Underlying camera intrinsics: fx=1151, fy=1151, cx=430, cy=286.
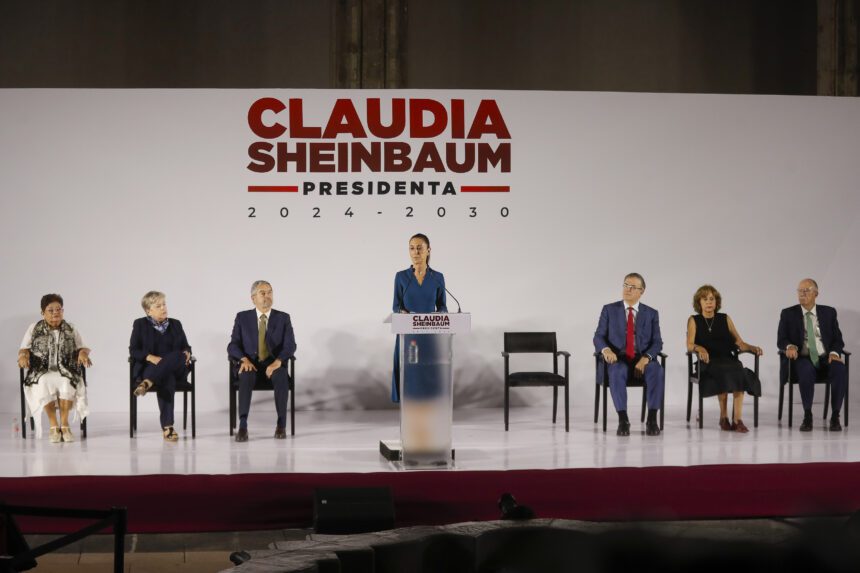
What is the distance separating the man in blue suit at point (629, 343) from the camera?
7.52 m

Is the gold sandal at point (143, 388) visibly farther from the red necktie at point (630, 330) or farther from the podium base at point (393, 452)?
the red necktie at point (630, 330)

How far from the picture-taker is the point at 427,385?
617 centimetres

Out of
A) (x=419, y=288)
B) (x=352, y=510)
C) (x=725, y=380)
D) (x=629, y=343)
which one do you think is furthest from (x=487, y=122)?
(x=352, y=510)

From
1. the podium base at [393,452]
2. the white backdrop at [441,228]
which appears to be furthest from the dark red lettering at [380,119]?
the podium base at [393,452]

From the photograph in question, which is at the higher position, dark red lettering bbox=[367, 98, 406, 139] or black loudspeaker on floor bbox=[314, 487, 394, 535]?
dark red lettering bbox=[367, 98, 406, 139]

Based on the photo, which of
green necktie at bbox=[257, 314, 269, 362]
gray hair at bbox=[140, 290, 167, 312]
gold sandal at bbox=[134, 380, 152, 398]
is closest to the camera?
gold sandal at bbox=[134, 380, 152, 398]

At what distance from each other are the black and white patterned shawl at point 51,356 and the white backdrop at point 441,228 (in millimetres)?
1254

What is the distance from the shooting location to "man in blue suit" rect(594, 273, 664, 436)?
752 cm

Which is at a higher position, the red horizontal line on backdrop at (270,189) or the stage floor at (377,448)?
the red horizontal line on backdrop at (270,189)

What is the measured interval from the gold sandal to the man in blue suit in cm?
290

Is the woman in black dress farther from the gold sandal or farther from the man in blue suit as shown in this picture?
the gold sandal

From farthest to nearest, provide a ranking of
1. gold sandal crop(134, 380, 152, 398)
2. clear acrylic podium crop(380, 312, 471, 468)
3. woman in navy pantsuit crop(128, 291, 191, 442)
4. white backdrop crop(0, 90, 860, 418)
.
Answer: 1. white backdrop crop(0, 90, 860, 418)
2. woman in navy pantsuit crop(128, 291, 191, 442)
3. gold sandal crop(134, 380, 152, 398)
4. clear acrylic podium crop(380, 312, 471, 468)

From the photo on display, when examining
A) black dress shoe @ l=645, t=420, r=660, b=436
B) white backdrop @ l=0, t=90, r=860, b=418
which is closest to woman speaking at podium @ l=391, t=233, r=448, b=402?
white backdrop @ l=0, t=90, r=860, b=418

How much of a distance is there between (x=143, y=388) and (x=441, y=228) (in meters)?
2.68
